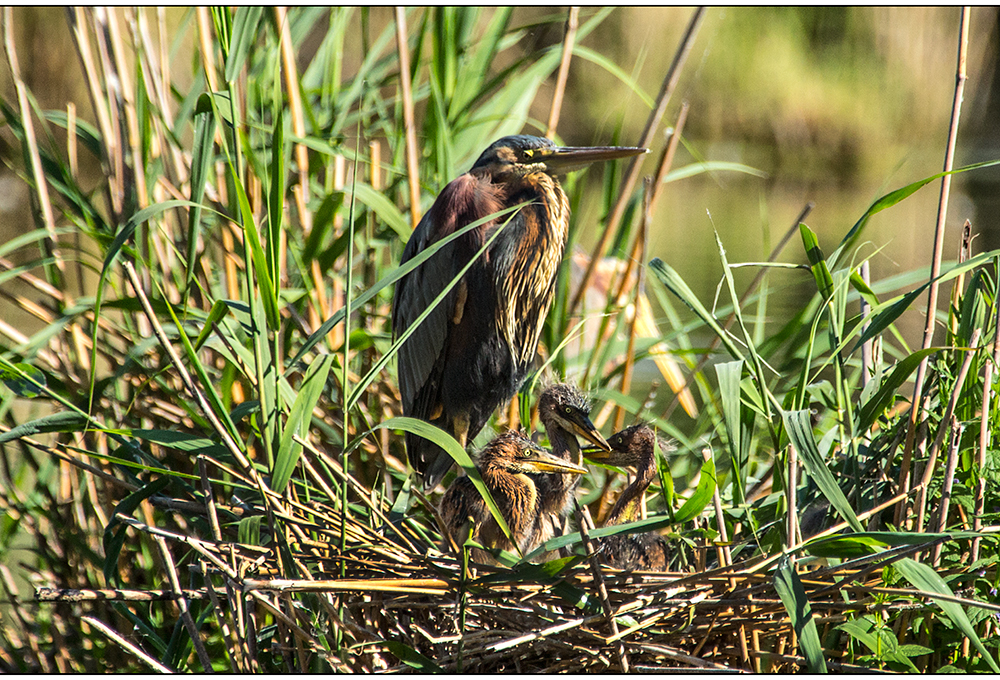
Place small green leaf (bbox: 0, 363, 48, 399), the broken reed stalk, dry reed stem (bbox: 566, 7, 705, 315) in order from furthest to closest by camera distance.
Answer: dry reed stem (bbox: 566, 7, 705, 315), small green leaf (bbox: 0, 363, 48, 399), the broken reed stalk

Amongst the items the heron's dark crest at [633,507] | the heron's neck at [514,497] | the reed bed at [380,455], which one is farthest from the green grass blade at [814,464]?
the heron's neck at [514,497]

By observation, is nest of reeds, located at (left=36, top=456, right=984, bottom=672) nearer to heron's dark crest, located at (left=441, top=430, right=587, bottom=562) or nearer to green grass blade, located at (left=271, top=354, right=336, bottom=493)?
green grass blade, located at (left=271, top=354, right=336, bottom=493)

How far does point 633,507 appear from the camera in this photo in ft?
4.91

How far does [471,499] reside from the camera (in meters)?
1.49

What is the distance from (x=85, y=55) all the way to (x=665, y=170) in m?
1.28

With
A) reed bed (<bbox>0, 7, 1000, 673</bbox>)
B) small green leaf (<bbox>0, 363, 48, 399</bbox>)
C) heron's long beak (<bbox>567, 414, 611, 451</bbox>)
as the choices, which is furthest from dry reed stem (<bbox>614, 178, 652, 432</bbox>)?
small green leaf (<bbox>0, 363, 48, 399</bbox>)

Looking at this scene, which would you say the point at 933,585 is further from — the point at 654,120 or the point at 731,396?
the point at 654,120

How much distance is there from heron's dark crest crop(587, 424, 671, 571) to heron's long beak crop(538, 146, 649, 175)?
0.56 metres

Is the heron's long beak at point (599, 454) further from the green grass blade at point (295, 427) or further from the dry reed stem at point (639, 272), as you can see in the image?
the green grass blade at point (295, 427)

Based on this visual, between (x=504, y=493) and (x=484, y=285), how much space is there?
0.48 m

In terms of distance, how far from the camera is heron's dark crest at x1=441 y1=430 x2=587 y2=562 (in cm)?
146

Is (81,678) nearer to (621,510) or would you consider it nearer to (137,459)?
(137,459)

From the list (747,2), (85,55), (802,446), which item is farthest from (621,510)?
(85,55)

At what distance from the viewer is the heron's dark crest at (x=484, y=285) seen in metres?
1.69
